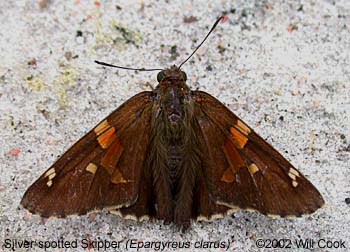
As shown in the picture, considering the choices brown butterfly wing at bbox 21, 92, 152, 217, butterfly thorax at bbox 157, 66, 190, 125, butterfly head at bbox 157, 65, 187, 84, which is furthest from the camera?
butterfly head at bbox 157, 65, 187, 84

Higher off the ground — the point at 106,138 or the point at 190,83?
the point at 190,83

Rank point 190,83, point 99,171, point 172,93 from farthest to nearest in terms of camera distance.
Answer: point 190,83, point 172,93, point 99,171

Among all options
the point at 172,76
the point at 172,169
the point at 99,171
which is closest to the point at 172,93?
the point at 172,76

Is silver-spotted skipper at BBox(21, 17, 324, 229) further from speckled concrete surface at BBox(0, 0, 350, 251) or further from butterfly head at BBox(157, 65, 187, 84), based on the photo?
speckled concrete surface at BBox(0, 0, 350, 251)

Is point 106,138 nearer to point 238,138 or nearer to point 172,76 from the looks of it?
point 172,76

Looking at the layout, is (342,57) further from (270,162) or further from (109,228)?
(109,228)

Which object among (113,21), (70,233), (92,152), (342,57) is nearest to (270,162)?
(92,152)

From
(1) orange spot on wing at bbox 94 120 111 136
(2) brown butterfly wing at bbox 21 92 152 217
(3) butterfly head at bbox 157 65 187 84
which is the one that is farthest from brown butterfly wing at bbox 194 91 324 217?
(1) orange spot on wing at bbox 94 120 111 136
